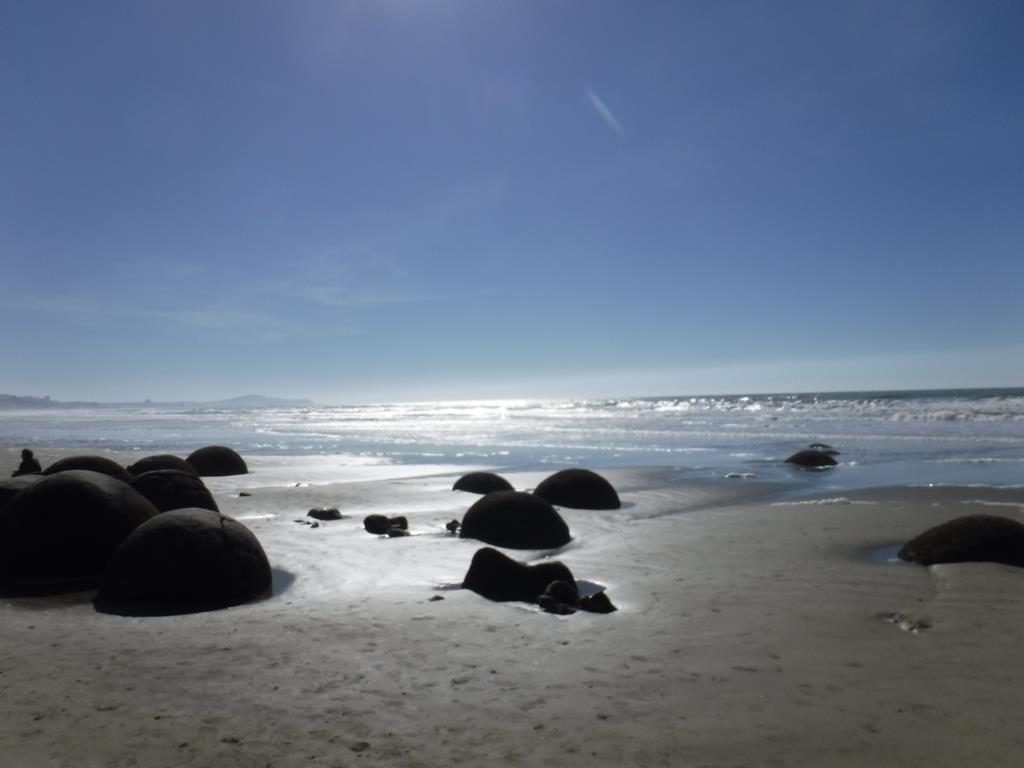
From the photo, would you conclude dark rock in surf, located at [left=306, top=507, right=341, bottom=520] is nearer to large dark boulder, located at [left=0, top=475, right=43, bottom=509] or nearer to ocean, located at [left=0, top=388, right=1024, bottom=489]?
large dark boulder, located at [left=0, top=475, right=43, bottom=509]

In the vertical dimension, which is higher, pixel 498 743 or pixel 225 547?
pixel 225 547

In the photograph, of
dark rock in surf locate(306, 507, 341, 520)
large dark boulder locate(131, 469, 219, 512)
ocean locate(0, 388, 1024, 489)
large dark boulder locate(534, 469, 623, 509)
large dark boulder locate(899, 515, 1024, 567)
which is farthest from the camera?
ocean locate(0, 388, 1024, 489)

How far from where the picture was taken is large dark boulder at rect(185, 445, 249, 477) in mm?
22297

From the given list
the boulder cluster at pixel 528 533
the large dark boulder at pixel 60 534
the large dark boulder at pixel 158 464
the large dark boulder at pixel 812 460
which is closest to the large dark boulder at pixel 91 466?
the large dark boulder at pixel 158 464

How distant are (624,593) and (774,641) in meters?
2.11

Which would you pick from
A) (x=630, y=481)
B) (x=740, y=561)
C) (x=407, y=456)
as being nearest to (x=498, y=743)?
(x=740, y=561)

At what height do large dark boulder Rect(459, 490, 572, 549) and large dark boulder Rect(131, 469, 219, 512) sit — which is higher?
large dark boulder Rect(131, 469, 219, 512)

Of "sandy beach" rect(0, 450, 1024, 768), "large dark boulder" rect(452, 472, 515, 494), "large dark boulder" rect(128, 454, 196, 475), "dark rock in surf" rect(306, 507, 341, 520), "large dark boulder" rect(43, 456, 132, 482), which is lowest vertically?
"sandy beach" rect(0, 450, 1024, 768)

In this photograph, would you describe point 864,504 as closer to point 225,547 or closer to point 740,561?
point 740,561

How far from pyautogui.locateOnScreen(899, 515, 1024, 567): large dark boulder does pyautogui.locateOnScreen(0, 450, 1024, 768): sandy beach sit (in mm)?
268

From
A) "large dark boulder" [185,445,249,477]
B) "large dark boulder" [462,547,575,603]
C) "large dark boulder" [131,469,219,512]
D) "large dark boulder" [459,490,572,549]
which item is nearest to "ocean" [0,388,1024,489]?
"large dark boulder" [185,445,249,477]

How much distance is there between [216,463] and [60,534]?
1473cm

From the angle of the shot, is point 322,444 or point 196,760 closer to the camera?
point 196,760

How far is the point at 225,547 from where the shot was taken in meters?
7.75
